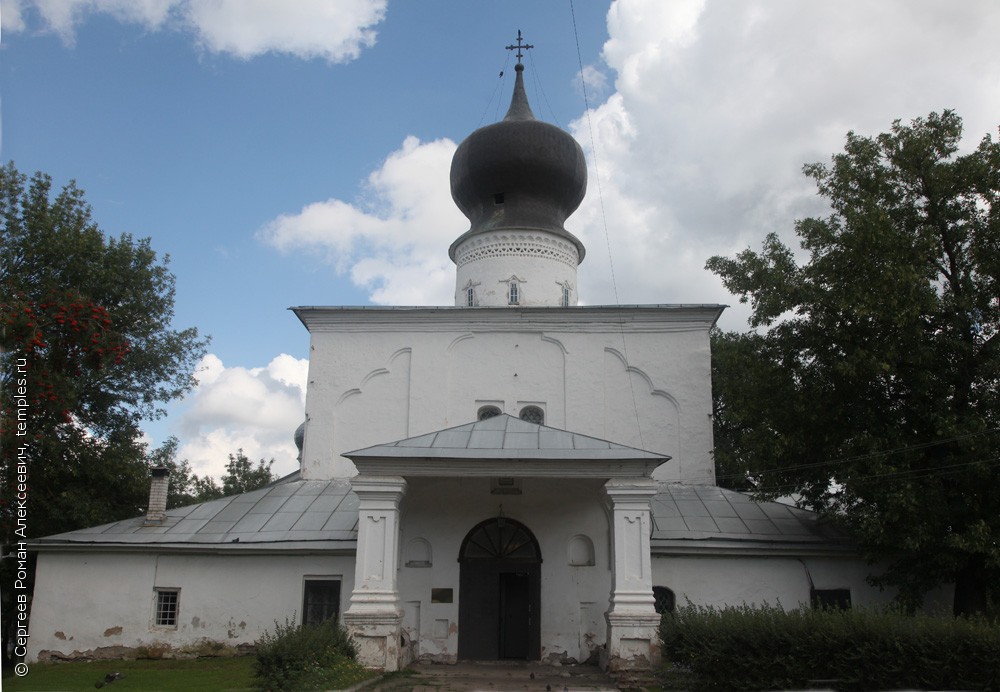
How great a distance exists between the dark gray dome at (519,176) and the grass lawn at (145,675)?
423 inches

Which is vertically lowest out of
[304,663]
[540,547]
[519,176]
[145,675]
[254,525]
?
[145,675]

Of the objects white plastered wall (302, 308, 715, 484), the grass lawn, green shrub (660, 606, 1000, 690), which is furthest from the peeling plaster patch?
green shrub (660, 606, 1000, 690)

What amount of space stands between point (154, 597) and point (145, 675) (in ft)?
7.20

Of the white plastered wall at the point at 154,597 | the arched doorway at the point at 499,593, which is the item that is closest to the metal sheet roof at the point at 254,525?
the white plastered wall at the point at 154,597

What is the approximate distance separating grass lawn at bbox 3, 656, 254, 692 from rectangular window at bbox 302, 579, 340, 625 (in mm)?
1159

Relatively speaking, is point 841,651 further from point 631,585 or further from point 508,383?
point 508,383

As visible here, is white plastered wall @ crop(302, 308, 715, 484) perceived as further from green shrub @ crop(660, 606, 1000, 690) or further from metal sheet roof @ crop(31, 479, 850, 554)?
green shrub @ crop(660, 606, 1000, 690)

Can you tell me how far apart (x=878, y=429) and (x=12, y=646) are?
16.1 m

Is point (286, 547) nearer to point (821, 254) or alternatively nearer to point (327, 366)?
point (327, 366)

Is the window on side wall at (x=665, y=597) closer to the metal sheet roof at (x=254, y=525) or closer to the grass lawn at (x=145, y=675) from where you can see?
the metal sheet roof at (x=254, y=525)

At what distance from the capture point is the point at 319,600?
46.8 ft

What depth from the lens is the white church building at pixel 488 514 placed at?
496 inches

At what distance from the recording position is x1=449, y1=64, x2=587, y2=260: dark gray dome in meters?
19.2

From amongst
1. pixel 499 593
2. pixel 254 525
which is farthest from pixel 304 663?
pixel 254 525
